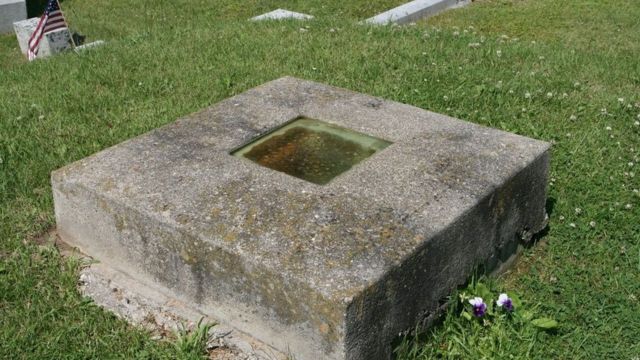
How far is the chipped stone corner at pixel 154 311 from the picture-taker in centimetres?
308

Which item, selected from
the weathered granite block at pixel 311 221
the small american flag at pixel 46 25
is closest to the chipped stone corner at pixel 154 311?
the weathered granite block at pixel 311 221

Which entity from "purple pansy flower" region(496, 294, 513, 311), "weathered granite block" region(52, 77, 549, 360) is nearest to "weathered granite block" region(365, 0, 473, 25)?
"weathered granite block" region(52, 77, 549, 360)

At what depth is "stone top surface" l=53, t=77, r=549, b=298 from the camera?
2.94 m

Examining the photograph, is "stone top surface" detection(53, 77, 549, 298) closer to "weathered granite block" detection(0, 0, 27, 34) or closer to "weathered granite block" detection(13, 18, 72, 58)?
"weathered granite block" detection(13, 18, 72, 58)

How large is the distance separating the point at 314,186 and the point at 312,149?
48cm

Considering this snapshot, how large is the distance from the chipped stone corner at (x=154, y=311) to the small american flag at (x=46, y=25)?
474 centimetres

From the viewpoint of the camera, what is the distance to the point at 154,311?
10.9 ft

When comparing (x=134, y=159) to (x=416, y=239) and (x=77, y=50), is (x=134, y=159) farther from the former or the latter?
(x=77, y=50)

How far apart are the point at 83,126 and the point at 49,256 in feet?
5.80

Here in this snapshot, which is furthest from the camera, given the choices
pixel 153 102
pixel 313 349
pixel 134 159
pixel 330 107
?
pixel 153 102

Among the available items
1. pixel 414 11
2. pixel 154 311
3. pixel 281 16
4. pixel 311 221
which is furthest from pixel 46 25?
pixel 311 221

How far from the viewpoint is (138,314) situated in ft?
11.0

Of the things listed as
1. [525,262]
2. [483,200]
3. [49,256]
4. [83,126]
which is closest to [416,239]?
[483,200]

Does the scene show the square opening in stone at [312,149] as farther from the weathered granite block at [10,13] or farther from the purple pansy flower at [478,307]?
the weathered granite block at [10,13]
